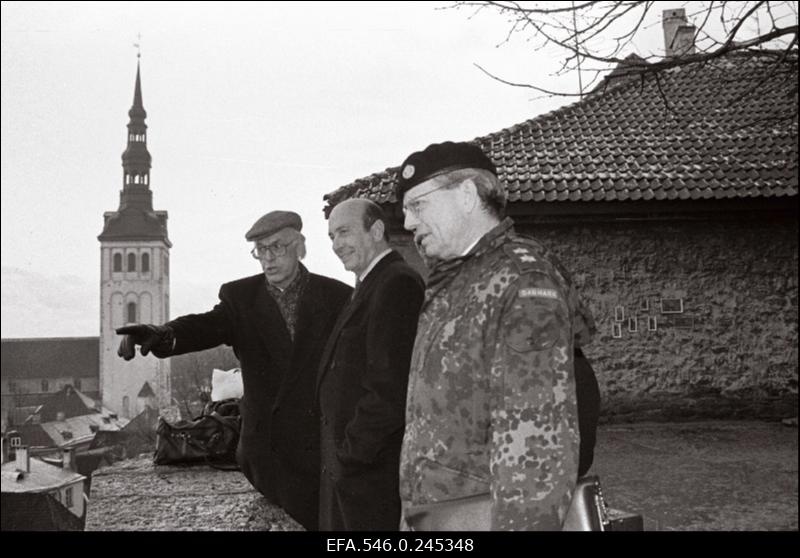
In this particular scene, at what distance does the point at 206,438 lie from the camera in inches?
125

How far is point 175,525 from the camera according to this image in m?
2.66

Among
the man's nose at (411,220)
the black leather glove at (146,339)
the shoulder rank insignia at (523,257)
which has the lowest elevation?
the black leather glove at (146,339)

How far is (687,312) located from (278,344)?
4.64m

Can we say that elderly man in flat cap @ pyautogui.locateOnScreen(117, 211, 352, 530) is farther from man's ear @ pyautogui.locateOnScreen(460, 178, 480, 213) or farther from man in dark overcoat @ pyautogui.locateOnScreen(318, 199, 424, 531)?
man's ear @ pyautogui.locateOnScreen(460, 178, 480, 213)

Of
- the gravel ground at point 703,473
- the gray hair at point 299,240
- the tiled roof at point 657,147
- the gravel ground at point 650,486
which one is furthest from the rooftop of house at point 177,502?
the tiled roof at point 657,147

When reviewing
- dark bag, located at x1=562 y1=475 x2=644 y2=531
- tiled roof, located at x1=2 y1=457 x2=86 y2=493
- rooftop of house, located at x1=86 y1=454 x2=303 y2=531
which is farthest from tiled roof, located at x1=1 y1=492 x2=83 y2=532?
dark bag, located at x1=562 y1=475 x2=644 y2=531

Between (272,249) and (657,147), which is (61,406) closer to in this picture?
(272,249)

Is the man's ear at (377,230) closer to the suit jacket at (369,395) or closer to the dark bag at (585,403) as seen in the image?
the suit jacket at (369,395)

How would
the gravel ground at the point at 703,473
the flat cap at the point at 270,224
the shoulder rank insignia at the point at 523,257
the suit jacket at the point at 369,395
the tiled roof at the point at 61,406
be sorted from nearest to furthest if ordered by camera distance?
the shoulder rank insignia at the point at 523,257 < the suit jacket at the point at 369,395 < the flat cap at the point at 270,224 < the gravel ground at the point at 703,473 < the tiled roof at the point at 61,406

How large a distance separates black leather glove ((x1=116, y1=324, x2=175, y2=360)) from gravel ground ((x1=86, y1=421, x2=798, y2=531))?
2.56 feet

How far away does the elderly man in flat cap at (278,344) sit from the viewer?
2328 mm
